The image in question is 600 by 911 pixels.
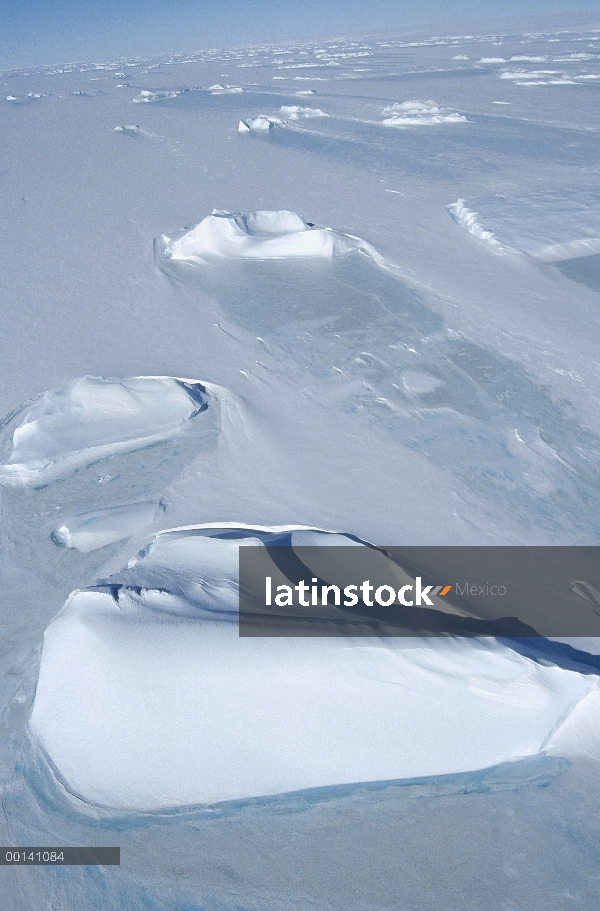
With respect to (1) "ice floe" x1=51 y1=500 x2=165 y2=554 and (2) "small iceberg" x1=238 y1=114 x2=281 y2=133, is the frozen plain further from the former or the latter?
(2) "small iceberg" x1=238 y1=114 x2=281 y2=133

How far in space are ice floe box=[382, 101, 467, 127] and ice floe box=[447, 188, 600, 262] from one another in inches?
229

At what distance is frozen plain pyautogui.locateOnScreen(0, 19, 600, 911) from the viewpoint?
165 centimetres

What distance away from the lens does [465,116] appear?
12203 millimetres

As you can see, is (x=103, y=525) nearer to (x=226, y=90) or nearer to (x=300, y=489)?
(x=300, y=489)

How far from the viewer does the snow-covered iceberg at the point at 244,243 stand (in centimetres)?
558

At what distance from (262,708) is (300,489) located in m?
1.15

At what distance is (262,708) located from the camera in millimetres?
1833

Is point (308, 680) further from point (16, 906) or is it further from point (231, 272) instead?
point (231, 272)

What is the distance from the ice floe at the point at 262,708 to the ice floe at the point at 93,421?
1.24 meters

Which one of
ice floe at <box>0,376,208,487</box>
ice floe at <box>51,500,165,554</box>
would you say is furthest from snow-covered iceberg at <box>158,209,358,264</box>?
ice floe at <box>51,500,165,554</box>

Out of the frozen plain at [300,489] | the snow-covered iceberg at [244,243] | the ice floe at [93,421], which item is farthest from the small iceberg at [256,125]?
the ice floe at [93,421]

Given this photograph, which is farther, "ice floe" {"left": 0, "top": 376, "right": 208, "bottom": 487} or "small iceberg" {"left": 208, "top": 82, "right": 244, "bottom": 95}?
"small iceberg" {"left": 208, "top": 82, "right": 244, "bottom": 95}

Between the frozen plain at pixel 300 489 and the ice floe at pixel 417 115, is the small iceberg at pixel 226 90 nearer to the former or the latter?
the ice floe at pixel 417 115

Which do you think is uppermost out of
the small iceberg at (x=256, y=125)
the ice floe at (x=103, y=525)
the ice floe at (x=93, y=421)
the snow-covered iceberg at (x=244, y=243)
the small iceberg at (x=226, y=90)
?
the small iceberg at (x=226, y=90)
